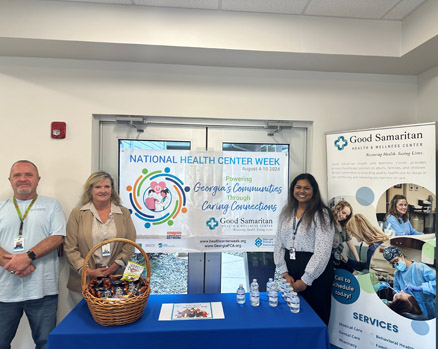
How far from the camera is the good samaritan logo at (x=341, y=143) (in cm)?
224

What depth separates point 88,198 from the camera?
7.03 feet

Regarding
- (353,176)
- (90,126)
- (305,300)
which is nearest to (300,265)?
(305,300)

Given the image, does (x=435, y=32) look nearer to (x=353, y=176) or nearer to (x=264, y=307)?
(x=353, y=176)

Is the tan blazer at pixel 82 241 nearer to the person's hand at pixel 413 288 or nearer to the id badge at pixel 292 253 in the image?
the id badge at pixel 292 253

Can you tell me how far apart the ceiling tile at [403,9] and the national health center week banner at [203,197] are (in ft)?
4.52

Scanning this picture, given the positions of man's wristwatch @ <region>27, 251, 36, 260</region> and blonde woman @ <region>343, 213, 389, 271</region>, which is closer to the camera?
man's wristwatch @ <region>27, 251, 36, 260</region>

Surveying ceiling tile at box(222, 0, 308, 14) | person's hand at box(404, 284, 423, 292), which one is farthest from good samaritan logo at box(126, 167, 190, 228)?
person's hand at box(404, 284, 423, 292)

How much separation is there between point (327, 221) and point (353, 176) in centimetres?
45

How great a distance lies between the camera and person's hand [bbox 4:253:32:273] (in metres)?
Result: 1.85

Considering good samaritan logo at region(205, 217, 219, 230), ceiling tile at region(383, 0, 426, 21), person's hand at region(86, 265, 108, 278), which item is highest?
ceiling tile at region(383, 0, 426, 21)

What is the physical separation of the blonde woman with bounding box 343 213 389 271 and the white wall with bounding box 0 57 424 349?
407mm

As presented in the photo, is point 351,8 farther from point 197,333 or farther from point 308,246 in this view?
point 197,333

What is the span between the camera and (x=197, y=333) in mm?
1581

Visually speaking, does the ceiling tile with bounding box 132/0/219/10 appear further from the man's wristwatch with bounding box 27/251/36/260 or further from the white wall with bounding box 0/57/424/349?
the man's wristwatch with bounding box 27/251/36/260
